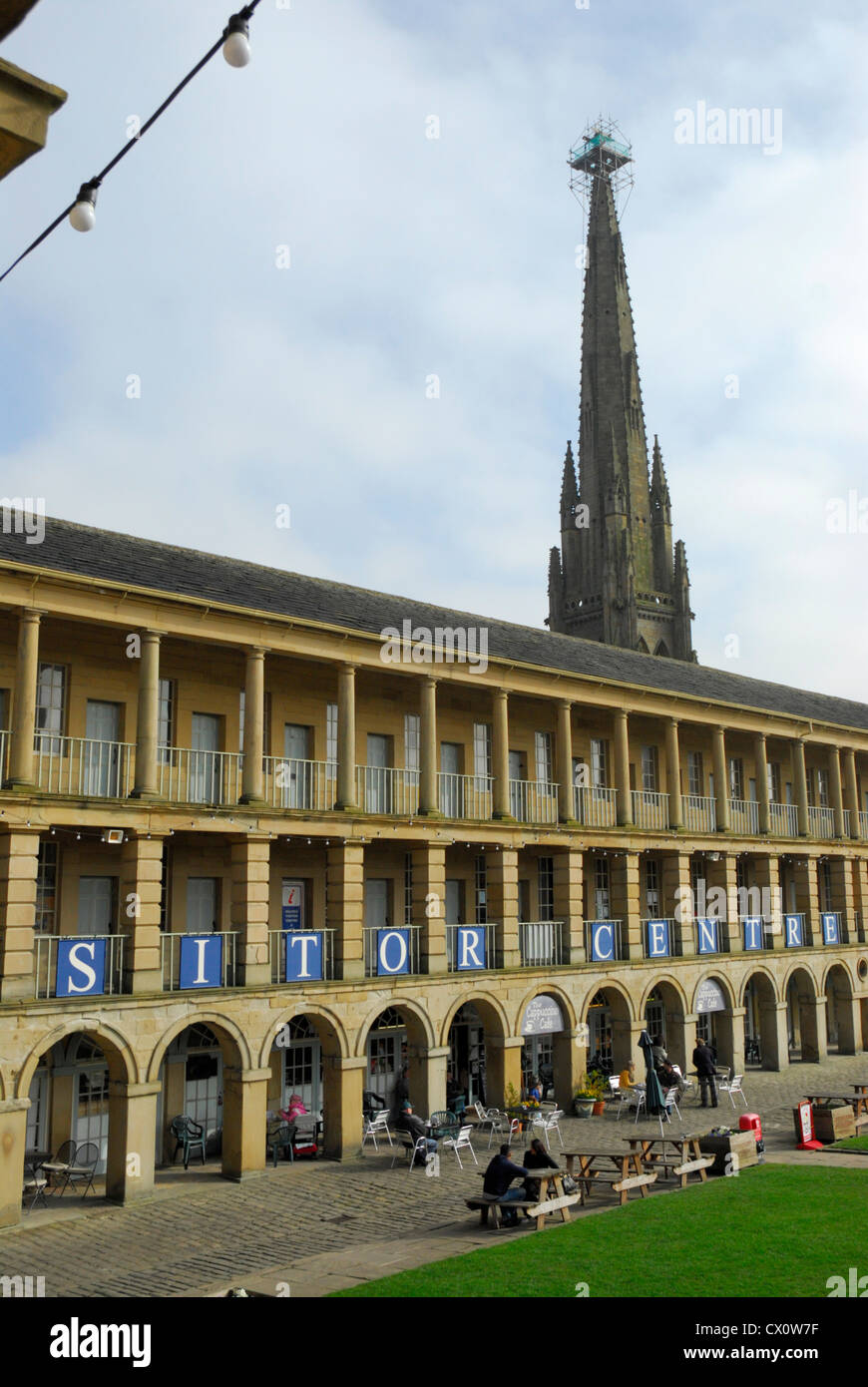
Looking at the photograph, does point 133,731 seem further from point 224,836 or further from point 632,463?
point 632,463

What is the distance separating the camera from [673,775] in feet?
111

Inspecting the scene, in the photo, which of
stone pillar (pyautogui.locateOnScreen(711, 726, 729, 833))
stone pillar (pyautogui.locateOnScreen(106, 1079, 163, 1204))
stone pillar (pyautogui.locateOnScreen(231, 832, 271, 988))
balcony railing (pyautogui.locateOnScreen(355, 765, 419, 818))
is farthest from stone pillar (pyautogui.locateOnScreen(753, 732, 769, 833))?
stone pillar (pyautogui.locateOnScreen(106, 1079, 163, 1204))

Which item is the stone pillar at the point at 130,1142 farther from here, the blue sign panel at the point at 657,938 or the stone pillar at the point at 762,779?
the stone pillar at the point at 762,779

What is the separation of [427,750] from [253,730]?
4.85 metres

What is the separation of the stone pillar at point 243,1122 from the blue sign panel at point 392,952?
3.56 m

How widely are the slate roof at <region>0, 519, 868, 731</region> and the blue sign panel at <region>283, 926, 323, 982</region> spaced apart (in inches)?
255

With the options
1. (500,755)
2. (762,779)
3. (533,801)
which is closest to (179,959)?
(500,755)

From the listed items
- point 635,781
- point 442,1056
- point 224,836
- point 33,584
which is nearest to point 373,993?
point 442,1056

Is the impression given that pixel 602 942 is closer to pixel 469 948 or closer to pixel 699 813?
pixel 469 948

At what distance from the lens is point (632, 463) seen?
9019 centimetres

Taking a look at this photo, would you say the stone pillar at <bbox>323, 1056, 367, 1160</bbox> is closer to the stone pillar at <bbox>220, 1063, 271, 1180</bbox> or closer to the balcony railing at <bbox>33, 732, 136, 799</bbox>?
the stone pillar at <bbox>220, 1063, 271, 1180</bbox>

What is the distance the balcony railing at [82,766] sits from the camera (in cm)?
2136

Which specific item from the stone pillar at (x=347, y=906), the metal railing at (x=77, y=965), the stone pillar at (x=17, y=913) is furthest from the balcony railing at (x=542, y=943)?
the stone pillar at (x=17, y=913)
